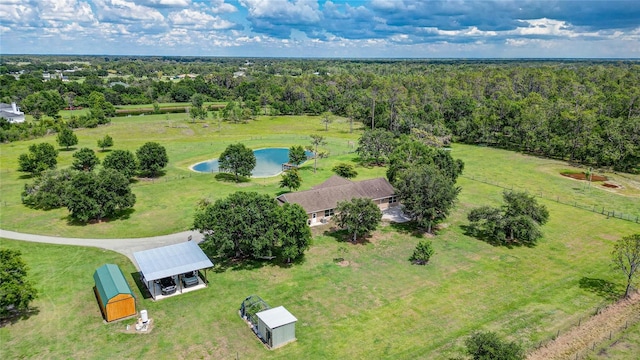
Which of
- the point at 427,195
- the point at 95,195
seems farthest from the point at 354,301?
the point at 95,195

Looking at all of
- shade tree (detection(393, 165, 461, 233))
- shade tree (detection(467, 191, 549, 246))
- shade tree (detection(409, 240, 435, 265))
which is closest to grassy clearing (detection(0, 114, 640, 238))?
shade tree (detection(467, 191, 549, 246))

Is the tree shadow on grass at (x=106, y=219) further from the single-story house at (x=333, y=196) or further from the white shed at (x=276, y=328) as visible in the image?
the white shed at (x=276, y=328)

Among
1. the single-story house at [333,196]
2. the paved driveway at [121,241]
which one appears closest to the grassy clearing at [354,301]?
the paved driveway at [121,241]

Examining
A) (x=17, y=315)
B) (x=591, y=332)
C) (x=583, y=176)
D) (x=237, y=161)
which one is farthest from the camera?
(x=583, y=176)

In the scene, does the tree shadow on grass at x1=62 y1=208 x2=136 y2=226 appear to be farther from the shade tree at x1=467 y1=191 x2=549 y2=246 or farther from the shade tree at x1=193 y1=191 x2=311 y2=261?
the shade tree at x1=467 y1=191 x2=549 y2=246

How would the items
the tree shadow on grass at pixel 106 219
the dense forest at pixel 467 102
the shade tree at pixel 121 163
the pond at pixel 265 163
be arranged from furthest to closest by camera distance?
the dense forest at pixel 467 102 < the pond at pixel 265 163 < the shade tree at pixel 121 163 < the tree shadow on grass at pixel 106 219

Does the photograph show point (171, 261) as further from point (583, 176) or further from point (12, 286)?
point (583, 176)
